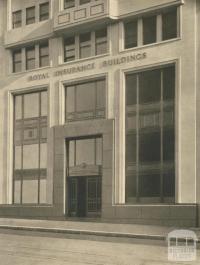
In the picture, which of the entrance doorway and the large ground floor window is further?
the entrance doorway

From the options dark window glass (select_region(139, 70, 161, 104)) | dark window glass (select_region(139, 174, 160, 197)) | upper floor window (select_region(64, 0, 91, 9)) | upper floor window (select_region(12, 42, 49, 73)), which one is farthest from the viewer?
upper floor window (select_region(12, 42, 49, 73))

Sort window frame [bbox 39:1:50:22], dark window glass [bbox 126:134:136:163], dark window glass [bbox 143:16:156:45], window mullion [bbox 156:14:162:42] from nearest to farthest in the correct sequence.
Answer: window mullion [bbox 156:14:162:42] → dark window glass [bbox 143:16:156:45] → dark window glass [bbox 126:134:136:163] → window frame [bbox 39:1:50:22]

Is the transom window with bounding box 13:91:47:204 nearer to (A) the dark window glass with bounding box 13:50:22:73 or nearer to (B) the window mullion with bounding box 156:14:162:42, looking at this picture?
(A) the dark window glass with bounding box 13:50:22:73

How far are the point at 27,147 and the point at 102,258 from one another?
68.0 feet

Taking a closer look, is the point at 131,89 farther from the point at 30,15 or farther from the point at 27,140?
the point at 30,15

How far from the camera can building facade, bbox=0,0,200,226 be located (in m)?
30.6

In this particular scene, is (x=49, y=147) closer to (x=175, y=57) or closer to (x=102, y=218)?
(x=102, y=218)

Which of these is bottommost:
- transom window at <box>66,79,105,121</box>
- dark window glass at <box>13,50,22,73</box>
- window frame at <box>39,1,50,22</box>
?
transom window at <box>66,79,105,121</box>

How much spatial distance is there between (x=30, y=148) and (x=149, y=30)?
11.7 m

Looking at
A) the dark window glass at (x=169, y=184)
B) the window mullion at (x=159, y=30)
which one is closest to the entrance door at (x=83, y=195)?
the dark window glass at (x=169, y=184)

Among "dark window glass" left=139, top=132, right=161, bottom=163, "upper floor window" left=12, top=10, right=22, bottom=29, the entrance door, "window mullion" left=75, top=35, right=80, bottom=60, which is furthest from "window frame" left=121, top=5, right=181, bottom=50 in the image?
"upper floor window" left=12, top=10, right=22, bottom=29

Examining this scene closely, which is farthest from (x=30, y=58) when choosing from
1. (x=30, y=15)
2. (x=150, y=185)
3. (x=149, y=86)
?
(x=150, y=185)

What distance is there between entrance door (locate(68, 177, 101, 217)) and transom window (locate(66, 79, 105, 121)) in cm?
393

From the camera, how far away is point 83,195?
3559 centimetres
